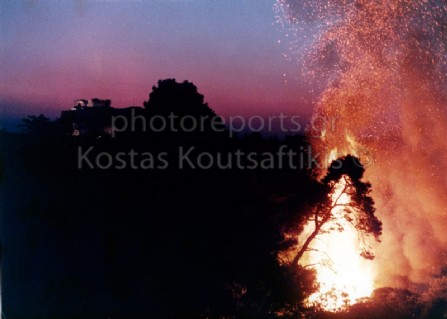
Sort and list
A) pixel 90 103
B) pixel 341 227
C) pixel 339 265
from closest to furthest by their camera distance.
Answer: pixel 341 227, pixel 339 265, pixel 90 103

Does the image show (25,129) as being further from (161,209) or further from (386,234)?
(386,234)

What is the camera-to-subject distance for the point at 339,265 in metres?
20.0

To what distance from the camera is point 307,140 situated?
1582 cm

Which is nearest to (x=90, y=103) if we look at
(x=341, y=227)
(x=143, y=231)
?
(x=143, y=231)

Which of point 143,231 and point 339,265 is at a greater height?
point 143,231

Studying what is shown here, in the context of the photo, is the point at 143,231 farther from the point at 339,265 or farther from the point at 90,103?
the point at 90,103

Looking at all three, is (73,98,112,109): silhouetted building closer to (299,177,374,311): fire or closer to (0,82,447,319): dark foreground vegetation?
(0,82,447,319): dark foreground vegetation

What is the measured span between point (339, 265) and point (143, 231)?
1180 cm

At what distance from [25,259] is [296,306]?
9519mm

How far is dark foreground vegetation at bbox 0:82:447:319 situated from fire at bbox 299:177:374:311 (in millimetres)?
2078

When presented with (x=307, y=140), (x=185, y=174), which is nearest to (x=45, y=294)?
(x=185, y=174)

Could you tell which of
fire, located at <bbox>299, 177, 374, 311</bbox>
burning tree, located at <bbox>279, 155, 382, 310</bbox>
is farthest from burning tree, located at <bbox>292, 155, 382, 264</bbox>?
fire, located at <bbox>299, 177, 374, 311</bbox>

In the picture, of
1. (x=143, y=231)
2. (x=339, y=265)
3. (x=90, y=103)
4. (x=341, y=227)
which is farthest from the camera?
(x=90, y=103)

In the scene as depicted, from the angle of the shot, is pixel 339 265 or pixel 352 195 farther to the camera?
pixel 339 265
